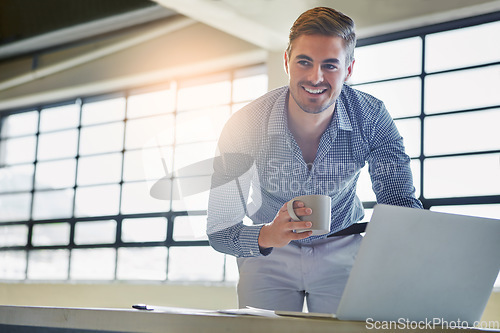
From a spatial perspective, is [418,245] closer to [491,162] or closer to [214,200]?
[214,200]

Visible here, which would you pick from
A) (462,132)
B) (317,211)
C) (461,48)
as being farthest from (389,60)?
(317,211)

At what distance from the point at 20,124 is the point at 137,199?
2.00m

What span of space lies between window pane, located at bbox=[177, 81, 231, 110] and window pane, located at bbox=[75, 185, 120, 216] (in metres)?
1.10

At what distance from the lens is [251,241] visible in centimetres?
142

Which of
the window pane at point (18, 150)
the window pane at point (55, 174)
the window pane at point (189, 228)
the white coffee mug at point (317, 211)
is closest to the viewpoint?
the white coffee mug at point (317, 211)

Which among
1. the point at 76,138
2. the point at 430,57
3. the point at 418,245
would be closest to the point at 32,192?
the point at 76,138

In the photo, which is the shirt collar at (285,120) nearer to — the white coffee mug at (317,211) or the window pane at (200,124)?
the white coffee mug at (317,211)

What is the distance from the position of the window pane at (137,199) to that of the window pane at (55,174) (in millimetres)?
759

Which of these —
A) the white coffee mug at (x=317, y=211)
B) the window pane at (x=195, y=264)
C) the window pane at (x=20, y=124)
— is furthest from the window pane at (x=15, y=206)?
the white coffee mug at (x=317, y=211)

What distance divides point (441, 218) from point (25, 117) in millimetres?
6277

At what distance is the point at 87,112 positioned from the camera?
5.96 m

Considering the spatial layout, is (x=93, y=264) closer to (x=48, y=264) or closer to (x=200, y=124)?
(x=48, y=264)

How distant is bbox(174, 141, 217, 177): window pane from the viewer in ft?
16.8

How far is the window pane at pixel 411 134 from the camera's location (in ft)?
13.0
